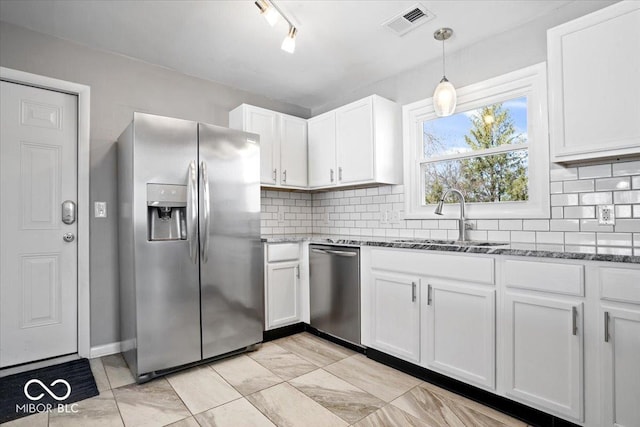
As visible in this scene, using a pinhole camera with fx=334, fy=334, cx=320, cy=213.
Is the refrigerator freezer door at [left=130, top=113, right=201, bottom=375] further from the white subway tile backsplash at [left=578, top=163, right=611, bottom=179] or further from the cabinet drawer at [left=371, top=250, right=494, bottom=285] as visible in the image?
the white subway tile backsplash at [left=578, top=163, right=611, bottom=179]

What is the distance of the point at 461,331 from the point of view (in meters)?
1.99

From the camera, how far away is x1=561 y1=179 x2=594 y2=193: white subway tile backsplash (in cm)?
205

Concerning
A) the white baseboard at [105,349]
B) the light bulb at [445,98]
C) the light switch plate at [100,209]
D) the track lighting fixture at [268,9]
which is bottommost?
the white baseboard at [105,349]

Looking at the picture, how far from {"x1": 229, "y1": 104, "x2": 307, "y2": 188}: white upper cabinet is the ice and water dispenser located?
3.19 ft

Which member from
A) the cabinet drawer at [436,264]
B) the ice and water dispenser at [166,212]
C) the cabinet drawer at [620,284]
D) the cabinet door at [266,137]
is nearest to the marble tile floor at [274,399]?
the cabinet drawer at [436,264]

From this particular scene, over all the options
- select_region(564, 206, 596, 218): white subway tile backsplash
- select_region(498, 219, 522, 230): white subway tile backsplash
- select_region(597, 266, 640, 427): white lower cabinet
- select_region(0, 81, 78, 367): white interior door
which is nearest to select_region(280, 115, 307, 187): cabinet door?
select_region(0, 81, 78, 367): white interior door

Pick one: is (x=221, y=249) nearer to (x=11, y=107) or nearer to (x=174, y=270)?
(x=174, y=270)

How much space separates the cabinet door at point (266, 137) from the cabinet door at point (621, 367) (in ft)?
8.60

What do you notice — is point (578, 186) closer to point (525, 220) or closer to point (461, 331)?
point (525, 220)

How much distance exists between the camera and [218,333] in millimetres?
2463

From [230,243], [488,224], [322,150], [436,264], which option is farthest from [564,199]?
[230,243]

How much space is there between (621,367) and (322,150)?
2702 mm

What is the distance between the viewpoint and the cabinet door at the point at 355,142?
2969 mm

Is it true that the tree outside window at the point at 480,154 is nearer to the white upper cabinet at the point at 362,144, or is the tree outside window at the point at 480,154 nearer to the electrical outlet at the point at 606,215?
the white upper cabinet at the point at 362,144
